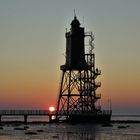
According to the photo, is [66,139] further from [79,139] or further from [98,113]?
[98,113]

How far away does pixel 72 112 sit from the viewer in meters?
129

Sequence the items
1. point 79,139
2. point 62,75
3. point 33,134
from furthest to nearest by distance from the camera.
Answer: point 62,75, point 33,134, point 79,139

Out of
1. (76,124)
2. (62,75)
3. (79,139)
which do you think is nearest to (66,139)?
(79,139)

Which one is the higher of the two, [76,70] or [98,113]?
[76,70]

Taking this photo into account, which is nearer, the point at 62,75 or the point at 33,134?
the point at 33,134

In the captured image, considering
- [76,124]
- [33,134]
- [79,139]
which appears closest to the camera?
[79,139]

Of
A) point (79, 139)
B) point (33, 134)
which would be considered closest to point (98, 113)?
point (33, 134)

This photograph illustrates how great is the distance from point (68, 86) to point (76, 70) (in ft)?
18.9

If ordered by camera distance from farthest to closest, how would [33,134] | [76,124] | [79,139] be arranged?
[76,124] < [33,134] < [79,139]

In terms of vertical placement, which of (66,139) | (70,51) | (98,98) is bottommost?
(66,139)

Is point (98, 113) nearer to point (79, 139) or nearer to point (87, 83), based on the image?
point (87, 83)

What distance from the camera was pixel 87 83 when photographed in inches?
5256

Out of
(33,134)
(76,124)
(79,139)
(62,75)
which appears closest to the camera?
(79,139)

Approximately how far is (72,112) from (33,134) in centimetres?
3811
